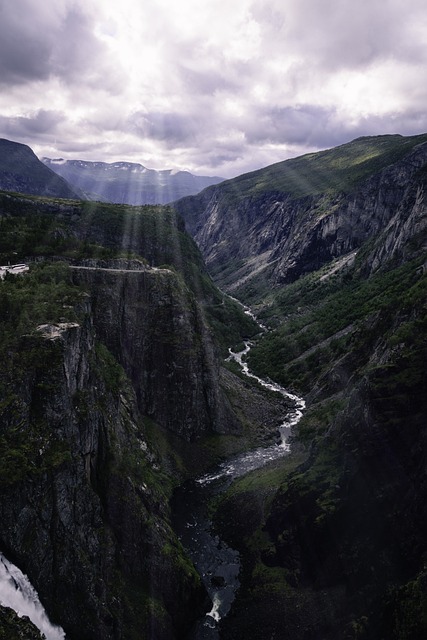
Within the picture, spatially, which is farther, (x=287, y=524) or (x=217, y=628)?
(x=287, y=524)

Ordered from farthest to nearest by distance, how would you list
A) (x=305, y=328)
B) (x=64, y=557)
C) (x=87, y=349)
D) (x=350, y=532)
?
1. (x=305, y=328)
2. (x=87, y=349)
3. (x=350, y=532)
4. (x=64, y=557)

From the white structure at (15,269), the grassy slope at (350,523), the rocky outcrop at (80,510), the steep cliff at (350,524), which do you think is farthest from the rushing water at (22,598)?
the white structure at (15,269)

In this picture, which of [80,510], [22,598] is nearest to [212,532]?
[80,510]

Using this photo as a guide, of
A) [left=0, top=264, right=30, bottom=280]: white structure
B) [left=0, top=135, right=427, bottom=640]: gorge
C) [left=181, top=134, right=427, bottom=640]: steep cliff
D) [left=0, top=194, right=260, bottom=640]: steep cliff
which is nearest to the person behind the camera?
[left=0, top=194, right=260, bottom=640]: steep cliff

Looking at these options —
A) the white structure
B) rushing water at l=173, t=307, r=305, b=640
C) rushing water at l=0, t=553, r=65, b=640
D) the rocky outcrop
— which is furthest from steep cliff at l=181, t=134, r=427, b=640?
the white structure

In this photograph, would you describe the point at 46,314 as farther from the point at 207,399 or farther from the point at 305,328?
the point at 305,328

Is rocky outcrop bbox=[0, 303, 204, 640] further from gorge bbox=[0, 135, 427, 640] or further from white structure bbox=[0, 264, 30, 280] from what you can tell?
white structure bbox=[0, 264, 30, 280]

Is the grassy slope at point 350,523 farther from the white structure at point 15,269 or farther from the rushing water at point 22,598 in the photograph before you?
the white structure at point 15,269

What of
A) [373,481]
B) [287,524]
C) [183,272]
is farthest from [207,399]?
[183,272]
